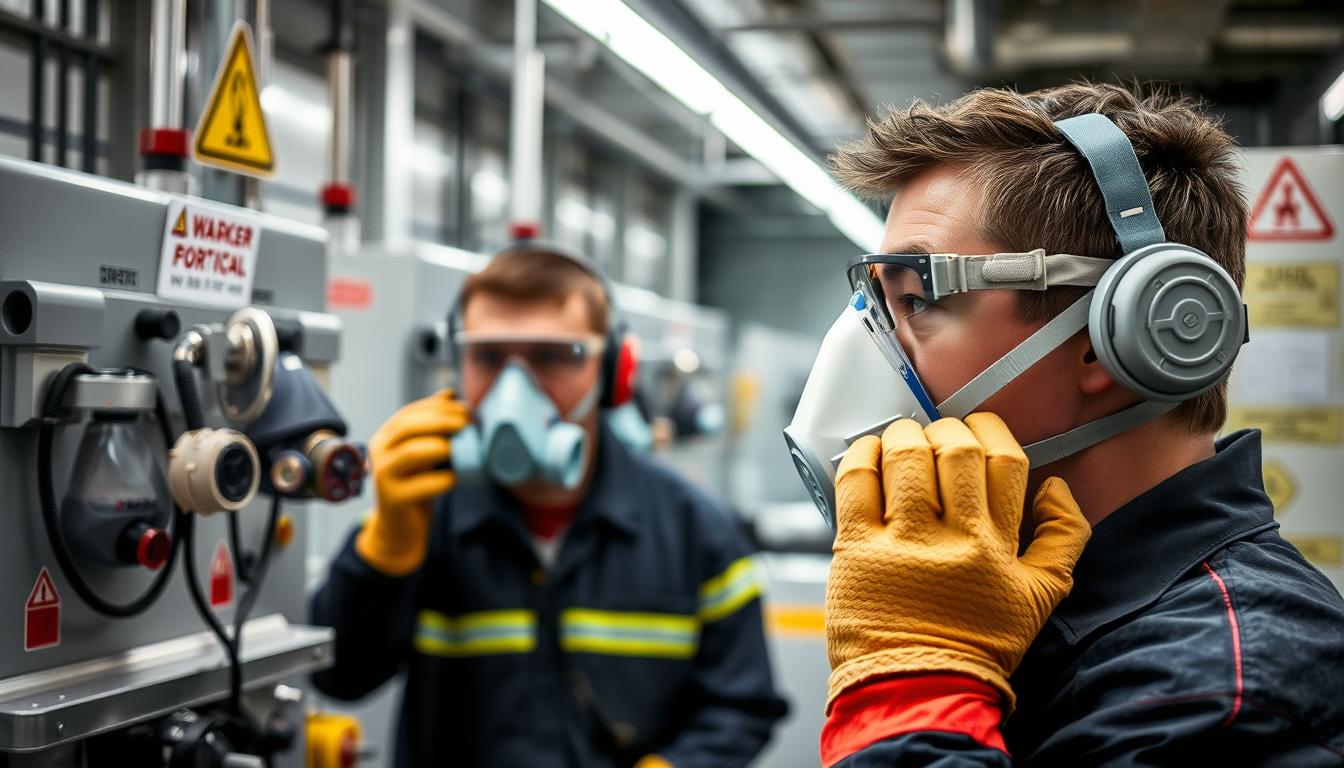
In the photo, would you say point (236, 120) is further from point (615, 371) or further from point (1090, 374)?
point (1090, 374)

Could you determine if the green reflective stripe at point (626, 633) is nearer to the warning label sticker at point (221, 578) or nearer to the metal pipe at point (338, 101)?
the warning label sticker at point (221, 578)

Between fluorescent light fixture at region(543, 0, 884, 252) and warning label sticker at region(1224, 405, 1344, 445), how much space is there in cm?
78

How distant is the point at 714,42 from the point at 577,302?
1146 mm

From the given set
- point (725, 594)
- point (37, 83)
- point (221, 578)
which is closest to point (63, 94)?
point (37, 83)

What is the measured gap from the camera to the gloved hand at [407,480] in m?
2.01

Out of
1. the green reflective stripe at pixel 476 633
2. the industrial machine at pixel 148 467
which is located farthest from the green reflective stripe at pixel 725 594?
the industrial machine at pixel 148 467

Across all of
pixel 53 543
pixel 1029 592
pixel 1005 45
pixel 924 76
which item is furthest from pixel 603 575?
pixel 924 76

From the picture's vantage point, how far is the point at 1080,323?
1.12 meters

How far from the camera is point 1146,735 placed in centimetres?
93

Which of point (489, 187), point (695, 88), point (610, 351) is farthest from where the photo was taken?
point (489, 187)

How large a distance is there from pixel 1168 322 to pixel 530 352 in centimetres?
142

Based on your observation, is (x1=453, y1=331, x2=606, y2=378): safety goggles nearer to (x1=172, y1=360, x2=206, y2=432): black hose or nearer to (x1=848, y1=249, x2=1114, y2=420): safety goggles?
(x1=172, y1=360, x2=206, y2=432): black hose

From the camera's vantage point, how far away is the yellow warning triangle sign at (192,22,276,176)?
62.3 inches

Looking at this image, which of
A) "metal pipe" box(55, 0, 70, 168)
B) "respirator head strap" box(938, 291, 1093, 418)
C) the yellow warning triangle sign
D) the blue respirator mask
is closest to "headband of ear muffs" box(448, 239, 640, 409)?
the blue respirator mask
